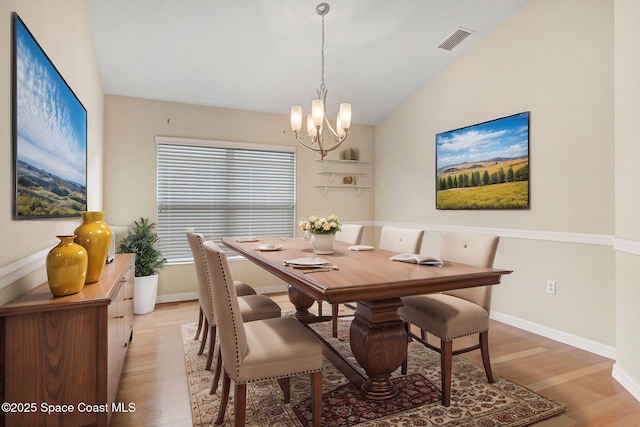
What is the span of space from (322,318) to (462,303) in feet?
3.85

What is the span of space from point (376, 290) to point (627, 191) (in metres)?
1.96

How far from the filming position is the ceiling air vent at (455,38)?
356 centimetres

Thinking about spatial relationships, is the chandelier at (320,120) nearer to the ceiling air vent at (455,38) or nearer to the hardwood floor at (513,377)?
the ceiling air vent at (455,38)

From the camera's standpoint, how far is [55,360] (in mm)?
1487

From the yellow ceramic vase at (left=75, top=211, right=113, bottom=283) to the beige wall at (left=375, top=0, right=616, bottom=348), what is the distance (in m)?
3.47

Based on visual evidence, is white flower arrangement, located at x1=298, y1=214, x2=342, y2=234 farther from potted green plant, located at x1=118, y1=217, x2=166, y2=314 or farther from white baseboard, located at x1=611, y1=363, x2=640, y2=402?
potted green plant, located at x1=118, y1=217, x2=166, y2=314

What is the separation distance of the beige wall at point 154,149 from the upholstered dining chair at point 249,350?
2.94 m

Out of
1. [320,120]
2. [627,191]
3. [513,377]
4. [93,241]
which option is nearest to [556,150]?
[627,191]

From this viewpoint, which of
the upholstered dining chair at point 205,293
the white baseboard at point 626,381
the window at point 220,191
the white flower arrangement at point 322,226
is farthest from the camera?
the window at point 220,191

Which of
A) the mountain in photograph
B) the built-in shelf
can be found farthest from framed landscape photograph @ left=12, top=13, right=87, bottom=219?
the built-in shelf

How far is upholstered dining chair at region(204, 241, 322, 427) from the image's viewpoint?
1562mm

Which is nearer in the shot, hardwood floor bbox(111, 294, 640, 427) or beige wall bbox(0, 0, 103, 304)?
beige wall bbox(0, 0, 103, 304)

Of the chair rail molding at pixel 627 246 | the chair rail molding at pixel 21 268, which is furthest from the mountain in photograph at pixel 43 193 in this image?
the chair rail molding at pixel 627 246

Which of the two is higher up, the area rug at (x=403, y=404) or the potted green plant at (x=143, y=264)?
the potted green plant at (x=143, y=264)
